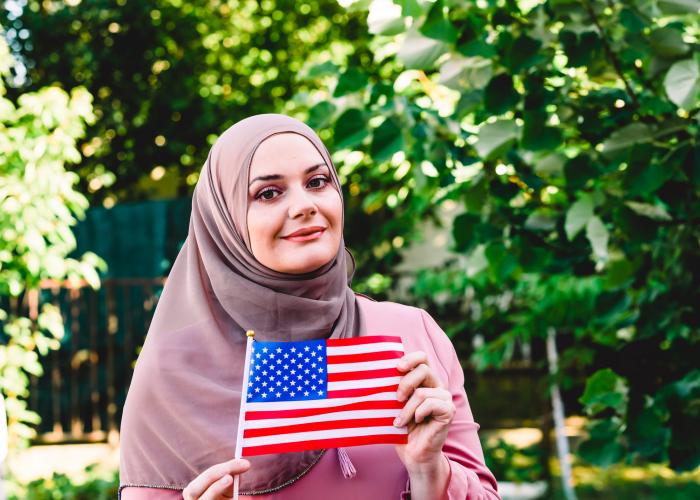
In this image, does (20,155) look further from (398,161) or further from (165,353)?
(165,353)

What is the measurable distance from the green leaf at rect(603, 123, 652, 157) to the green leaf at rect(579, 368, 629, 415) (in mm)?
767

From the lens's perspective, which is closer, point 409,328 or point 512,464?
point 409,328

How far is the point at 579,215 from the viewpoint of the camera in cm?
275

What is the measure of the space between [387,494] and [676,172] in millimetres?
1574

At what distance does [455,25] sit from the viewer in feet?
8.75

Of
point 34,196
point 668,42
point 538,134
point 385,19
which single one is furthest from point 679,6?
point 34,196

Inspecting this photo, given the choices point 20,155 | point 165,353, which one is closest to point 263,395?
point 165,353

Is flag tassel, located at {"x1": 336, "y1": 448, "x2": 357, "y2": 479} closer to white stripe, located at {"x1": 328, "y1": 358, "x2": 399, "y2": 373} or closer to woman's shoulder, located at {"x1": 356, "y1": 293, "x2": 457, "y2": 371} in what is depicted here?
white stripe, located at {"x1": 328, "y1": 358, "x2": 399, "y2": 373}

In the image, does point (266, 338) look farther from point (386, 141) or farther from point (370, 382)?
point (386, 141)

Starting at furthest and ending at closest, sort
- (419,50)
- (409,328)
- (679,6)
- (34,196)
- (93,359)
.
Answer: (93,359), (34,196), (419,50), (679,6), (409,328)

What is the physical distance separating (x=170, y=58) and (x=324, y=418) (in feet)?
32.4

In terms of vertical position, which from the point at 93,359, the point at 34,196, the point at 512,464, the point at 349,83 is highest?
the point at 349,83

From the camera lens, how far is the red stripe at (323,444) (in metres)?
1.55

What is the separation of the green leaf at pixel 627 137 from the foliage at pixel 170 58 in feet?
25.4
